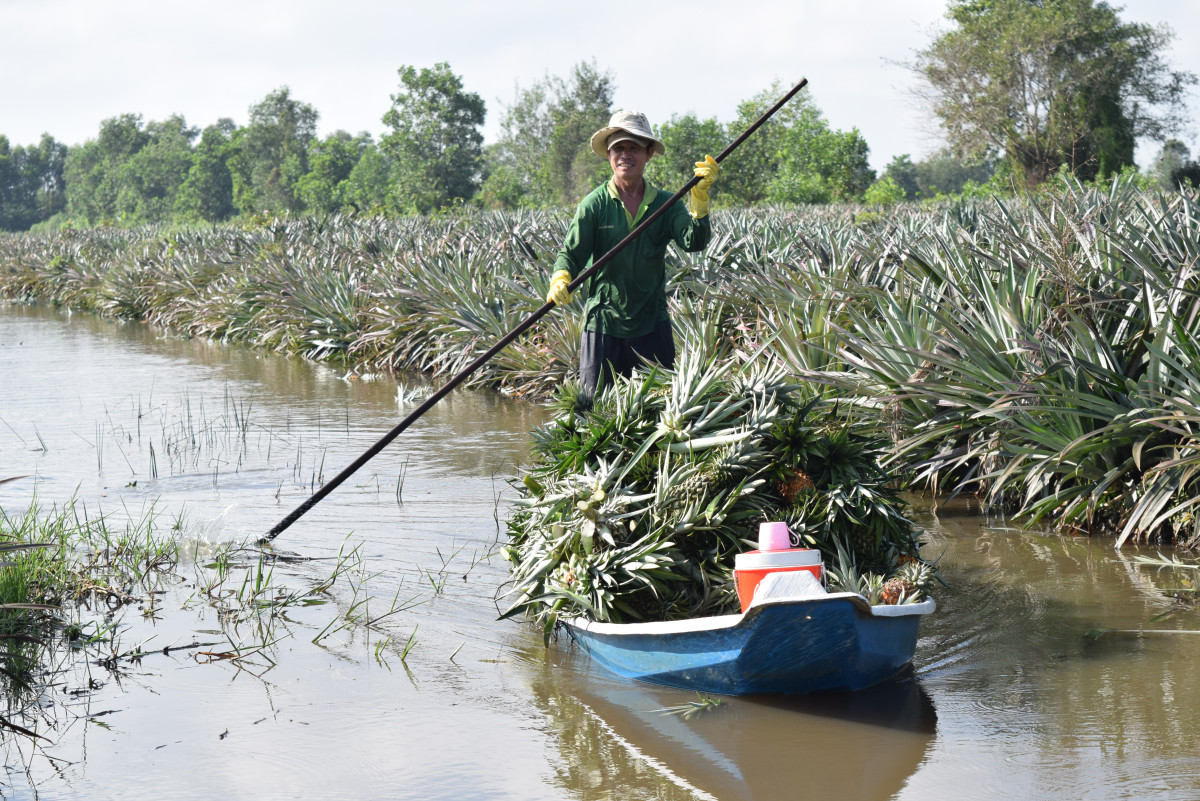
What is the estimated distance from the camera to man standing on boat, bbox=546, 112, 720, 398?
214 inches

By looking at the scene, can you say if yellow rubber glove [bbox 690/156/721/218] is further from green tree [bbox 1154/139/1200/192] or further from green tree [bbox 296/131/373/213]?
green tree [bbox 296/131/373/213]

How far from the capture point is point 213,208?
86250 millimetres

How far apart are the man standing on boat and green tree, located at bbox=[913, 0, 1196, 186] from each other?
38.8 meters

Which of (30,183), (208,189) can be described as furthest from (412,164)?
(30,183)

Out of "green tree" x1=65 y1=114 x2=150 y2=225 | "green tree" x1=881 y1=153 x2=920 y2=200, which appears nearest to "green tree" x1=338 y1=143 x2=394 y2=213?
"green tree" x1=65 y1=114 x2=150 y2=225

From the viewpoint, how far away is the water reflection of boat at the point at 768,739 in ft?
10.2

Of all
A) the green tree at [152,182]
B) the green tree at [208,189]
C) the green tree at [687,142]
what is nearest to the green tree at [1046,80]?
the green tree at [687,142]

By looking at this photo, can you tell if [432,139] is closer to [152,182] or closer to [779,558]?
[152,182]

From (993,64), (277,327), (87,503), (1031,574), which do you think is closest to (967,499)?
(1031,574)

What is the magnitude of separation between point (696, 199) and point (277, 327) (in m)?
11.6

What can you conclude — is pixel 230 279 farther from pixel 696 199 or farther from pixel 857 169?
pixel 857 169

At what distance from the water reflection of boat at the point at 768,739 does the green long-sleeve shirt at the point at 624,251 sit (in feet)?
7.32

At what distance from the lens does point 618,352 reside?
5.66m

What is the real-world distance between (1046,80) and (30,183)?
106038 mm
